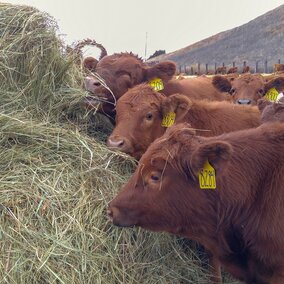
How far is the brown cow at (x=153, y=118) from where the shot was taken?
5.91 m

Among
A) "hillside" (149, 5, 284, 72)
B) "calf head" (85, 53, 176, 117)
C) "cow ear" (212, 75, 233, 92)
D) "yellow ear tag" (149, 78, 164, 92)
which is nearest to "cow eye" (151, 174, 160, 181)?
"calf head" (85, 53, 176, 117)

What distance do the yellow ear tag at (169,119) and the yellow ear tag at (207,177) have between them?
5.45 ft

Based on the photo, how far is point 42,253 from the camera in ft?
15.6

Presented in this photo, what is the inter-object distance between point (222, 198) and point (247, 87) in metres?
5.14

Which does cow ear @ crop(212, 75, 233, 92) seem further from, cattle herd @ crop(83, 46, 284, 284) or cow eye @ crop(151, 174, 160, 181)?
cow eye @ crop(151, 174, 160, 181)

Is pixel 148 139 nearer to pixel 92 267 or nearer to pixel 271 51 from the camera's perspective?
pixel 92 267

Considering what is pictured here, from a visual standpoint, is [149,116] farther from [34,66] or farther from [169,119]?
[34,66]

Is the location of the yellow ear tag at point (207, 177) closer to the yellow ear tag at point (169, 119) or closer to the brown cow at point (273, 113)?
the brown cow at point (273, 113)

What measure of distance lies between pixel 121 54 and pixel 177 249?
269 centimetres

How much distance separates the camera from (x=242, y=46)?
154 ft

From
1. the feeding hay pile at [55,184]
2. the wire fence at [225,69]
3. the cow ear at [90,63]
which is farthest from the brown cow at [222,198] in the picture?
the wire fence at [225,69]

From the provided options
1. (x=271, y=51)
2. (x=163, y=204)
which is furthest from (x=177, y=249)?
(x=271, y=51)

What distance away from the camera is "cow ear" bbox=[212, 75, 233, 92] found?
8578 mm

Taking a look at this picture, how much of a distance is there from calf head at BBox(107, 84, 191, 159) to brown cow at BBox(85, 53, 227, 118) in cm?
61
